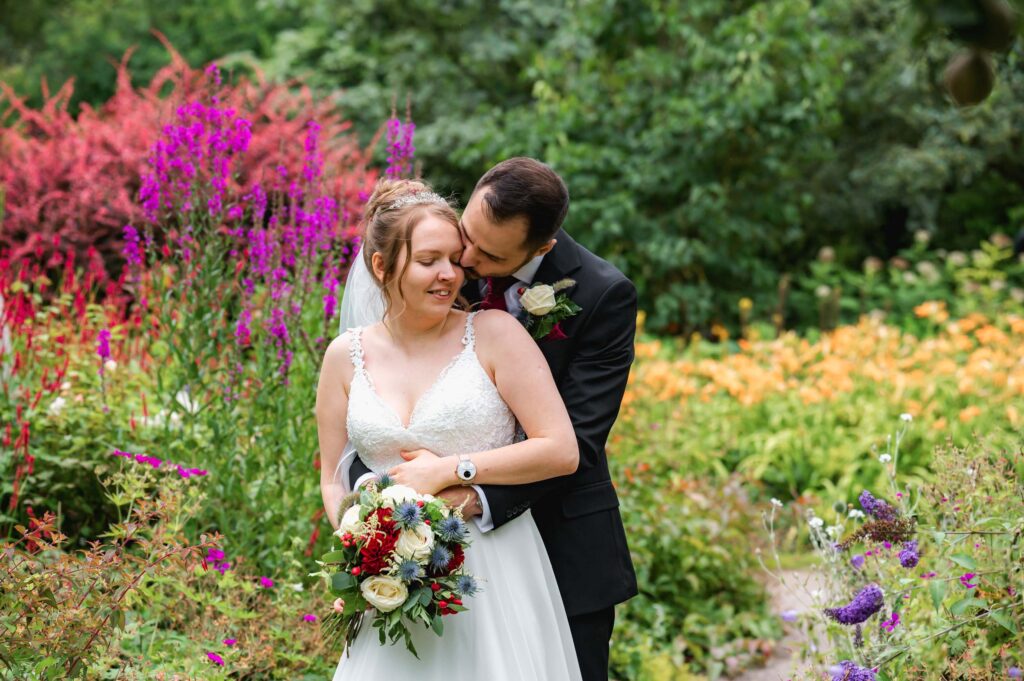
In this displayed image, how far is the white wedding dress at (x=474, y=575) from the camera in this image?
2553 millimetres

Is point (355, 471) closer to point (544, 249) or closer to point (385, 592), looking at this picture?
point (385, 592)

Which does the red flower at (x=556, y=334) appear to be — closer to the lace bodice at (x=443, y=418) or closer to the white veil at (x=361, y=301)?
the lace bodice at (x=443, y=418)

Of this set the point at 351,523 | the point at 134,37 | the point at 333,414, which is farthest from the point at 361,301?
the point at 134,37

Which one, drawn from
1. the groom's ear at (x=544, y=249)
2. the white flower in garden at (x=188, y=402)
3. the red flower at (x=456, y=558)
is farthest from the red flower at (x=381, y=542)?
the white flower in garden at (x=188, y=402)

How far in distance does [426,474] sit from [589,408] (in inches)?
18.4

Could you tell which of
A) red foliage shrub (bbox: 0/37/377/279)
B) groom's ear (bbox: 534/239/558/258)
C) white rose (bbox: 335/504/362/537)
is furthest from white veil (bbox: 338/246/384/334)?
red foliage shrub (bbox: 0/37/377/279)

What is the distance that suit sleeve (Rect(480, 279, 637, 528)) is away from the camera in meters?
2.70

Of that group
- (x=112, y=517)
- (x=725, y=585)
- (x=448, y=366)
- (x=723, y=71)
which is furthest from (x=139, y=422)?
(x=723, y=71)

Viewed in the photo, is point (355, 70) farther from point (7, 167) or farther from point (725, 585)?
point (725, 585)

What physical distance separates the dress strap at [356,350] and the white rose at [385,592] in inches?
23.1

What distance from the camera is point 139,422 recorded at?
13.8 feet

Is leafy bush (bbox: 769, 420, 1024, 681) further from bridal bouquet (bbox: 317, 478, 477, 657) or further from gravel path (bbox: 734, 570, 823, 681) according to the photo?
bridal bouquet (bbox: 317, 478, 477, 657)

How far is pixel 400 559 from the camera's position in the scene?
2314 millimetres

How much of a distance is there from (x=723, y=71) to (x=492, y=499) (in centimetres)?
689
